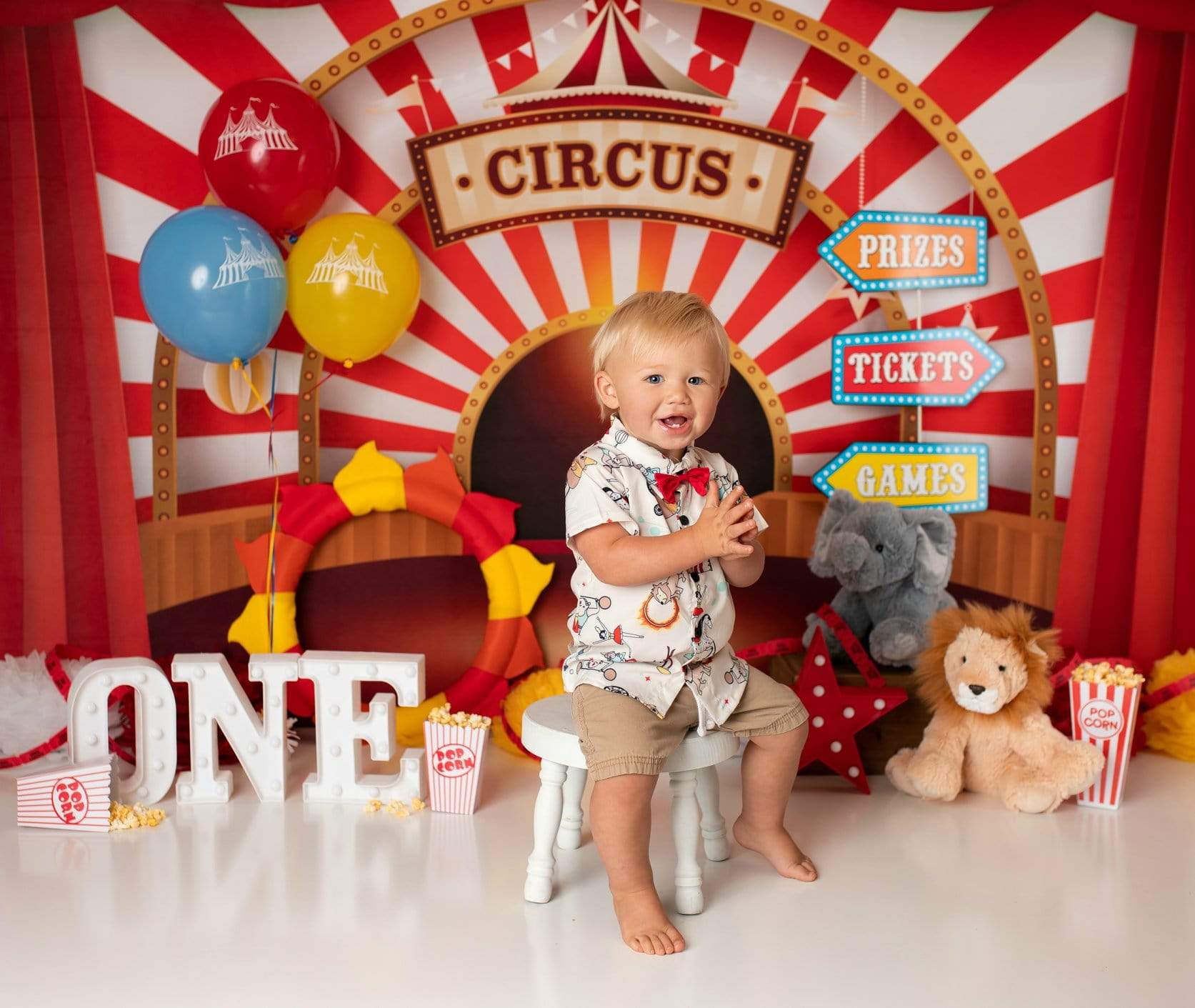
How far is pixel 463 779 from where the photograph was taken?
2.33 metres

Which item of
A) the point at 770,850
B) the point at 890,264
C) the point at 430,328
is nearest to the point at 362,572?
the point at 430,328

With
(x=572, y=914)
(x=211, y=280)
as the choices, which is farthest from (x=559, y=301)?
(x=572, y=914)

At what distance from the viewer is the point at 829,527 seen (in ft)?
8.79

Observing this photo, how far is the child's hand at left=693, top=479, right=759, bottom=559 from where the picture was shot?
1.78 metres

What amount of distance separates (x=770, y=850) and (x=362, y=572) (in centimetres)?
130

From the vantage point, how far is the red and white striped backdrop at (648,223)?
2.76 m

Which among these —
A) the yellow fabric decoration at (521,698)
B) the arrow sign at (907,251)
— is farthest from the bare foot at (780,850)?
the arrow sign at (907,251)

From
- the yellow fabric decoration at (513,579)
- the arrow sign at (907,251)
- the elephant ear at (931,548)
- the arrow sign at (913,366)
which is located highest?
the arrow sign at (907,251)

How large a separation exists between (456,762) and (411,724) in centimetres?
46

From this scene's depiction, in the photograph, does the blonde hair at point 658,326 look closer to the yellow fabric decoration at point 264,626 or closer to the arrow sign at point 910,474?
the arrow sign at point 910,474

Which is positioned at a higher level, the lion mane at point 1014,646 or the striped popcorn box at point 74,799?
the lion mane at point 1014,646

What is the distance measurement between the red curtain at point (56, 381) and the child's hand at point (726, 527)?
163cm

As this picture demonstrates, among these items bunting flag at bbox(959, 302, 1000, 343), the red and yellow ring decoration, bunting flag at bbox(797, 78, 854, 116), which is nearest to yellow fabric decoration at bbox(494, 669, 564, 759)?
the red and yellow ring decoration

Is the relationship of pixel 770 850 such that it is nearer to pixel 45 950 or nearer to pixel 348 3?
pixel 45 950
